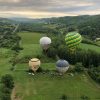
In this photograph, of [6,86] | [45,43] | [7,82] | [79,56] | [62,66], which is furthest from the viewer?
[45,43]

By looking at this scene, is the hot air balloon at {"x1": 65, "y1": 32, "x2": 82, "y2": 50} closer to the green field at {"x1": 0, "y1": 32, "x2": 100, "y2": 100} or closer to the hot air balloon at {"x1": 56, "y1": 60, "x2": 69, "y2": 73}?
the green field at {"x1": 0, "y1": 32, "x2": 100, "y2": 100}

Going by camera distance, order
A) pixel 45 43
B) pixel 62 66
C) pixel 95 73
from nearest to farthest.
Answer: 1. pixel 95 73
2. pixel 62 66
3. pixel 45 43

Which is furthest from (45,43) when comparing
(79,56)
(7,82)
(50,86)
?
(7,82)

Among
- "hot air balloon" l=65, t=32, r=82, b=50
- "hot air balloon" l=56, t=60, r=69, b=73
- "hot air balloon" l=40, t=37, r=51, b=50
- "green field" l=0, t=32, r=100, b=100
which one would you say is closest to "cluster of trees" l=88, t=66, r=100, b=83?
"green field" l=0, t=32, r=100, b=100

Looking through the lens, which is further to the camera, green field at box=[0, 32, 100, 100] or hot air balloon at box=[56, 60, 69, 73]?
hot air balloon at box=[56, 60, 69, 73]

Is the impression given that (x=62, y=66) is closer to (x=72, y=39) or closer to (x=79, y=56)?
(x=79, y=56)

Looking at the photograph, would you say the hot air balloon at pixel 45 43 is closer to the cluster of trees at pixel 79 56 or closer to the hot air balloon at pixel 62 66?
the cluster of trees at pixel 79 56

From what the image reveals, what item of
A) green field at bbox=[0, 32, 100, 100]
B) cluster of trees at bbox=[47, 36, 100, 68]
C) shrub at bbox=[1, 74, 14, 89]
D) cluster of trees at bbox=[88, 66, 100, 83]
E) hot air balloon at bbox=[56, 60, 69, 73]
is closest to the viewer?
green field at bbox=[0, 32, 100, 100]

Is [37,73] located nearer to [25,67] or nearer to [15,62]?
[25,67]

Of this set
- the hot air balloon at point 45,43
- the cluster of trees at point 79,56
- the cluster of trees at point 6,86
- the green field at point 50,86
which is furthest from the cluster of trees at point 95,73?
the hot air balloon at point 45,43

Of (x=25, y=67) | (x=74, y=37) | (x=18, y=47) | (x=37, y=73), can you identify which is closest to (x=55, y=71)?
(x=37, y=73)

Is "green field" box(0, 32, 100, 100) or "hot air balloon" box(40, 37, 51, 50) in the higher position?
"hot air balloon" box(40, 37, 51, 50)
